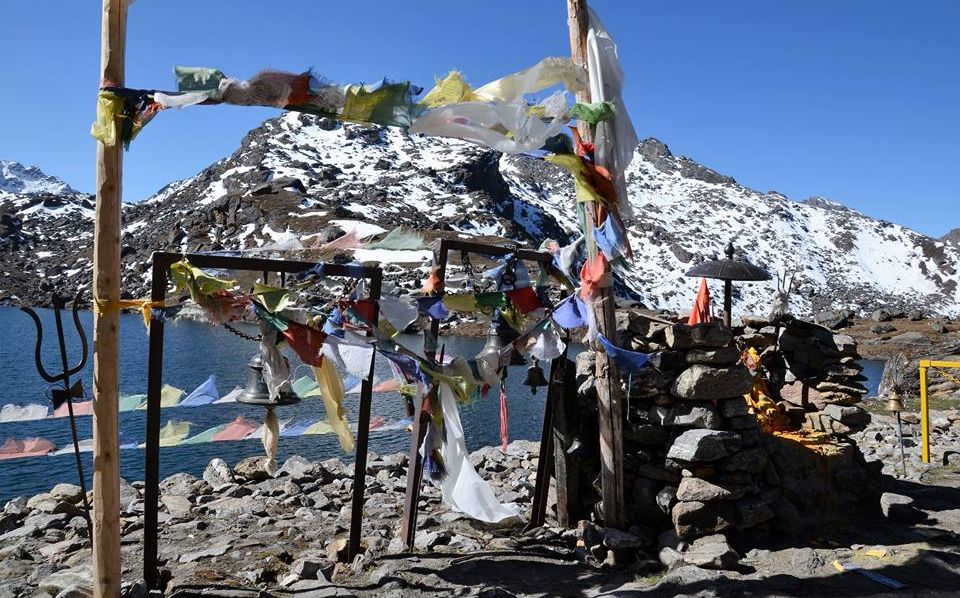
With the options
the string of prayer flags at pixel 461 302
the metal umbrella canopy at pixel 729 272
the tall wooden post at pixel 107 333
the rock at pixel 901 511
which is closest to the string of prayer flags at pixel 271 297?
the tall wooden post at pixel 107 333

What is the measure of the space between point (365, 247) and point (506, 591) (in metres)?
3.95

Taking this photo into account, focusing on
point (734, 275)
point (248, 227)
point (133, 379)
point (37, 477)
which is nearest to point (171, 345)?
point (133, 379)

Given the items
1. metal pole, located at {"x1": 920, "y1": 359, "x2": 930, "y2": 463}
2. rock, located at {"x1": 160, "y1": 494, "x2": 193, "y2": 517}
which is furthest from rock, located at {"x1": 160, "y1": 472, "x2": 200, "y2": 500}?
metal pole, located at {"x1": 920, "y1": 359, "x2": 930, "y2": 463}

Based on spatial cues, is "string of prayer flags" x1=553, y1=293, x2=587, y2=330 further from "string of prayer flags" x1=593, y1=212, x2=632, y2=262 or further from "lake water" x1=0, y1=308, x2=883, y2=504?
"lake water" x1=0, y1=308, x2=883, y2=504

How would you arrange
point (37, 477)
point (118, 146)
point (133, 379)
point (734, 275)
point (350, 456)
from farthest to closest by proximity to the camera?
1. point (133, 379)
2. point (350, 456)
3. point (37, 477)
4. point (734, 275)
5. point (118, 146)

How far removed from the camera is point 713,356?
8320mm

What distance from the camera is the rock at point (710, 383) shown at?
26.6ft

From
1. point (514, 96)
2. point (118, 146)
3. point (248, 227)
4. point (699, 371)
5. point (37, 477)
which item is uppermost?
point (248, 227)

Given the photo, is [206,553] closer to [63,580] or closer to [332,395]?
[63,580]

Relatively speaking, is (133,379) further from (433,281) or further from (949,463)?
(949,463)

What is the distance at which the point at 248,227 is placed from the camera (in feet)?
375

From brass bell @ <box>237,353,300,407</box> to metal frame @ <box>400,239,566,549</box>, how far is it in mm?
1588

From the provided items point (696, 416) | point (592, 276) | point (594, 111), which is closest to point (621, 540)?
point (696, 416)

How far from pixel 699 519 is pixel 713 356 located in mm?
1990
